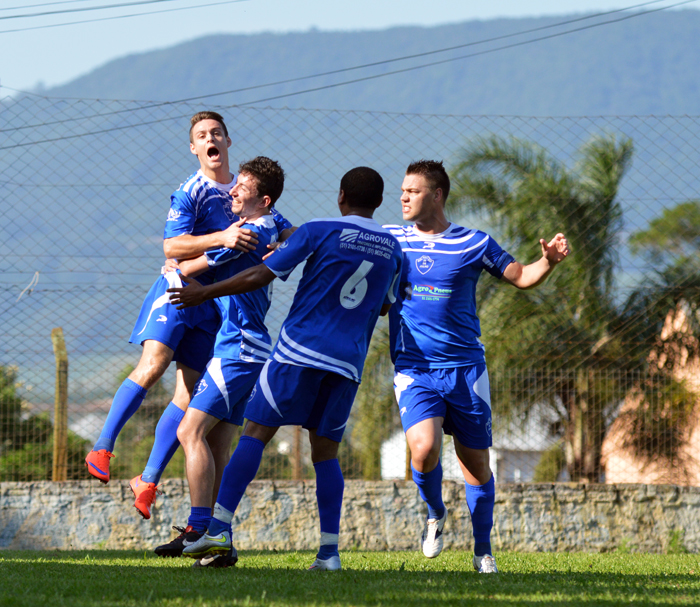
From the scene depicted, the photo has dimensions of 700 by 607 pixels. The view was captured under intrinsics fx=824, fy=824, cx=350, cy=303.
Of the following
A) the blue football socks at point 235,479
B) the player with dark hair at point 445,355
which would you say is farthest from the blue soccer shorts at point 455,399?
A: the blue football socks at point 235,479

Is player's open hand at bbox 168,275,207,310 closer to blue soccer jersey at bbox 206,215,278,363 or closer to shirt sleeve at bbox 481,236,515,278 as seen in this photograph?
blue soccer jersey at bbox 206,215,278,363

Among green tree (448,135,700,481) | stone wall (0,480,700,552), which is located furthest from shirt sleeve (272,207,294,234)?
green tree (448,135,700,481)

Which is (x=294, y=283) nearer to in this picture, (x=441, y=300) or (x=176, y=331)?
(x=176, y=331)

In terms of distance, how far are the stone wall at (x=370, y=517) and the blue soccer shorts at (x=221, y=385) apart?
9.64 ft

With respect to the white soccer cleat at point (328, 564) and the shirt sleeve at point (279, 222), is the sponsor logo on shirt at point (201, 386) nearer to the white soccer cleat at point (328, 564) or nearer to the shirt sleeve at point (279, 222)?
the shirt sleeve at point (279, 222)

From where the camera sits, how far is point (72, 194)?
23.0ft

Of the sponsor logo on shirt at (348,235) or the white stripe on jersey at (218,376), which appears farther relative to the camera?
the white stripe on jersey at (218,376)

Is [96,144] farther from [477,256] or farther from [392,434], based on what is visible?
[477,256]

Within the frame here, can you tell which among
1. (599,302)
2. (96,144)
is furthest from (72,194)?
(599,302)

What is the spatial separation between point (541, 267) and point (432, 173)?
0.80m

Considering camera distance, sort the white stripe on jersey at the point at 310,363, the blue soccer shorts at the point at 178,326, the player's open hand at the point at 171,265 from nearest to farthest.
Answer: the white stripe on jersey at the point at 310,363, the player's open hand at the point at 171,265, the blue soccer shorts at the point at 178,326

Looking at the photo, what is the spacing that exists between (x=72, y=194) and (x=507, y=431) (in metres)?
4.45

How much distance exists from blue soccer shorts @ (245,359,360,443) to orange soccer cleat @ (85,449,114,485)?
42.2 inches

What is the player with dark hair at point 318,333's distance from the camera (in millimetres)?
3604
